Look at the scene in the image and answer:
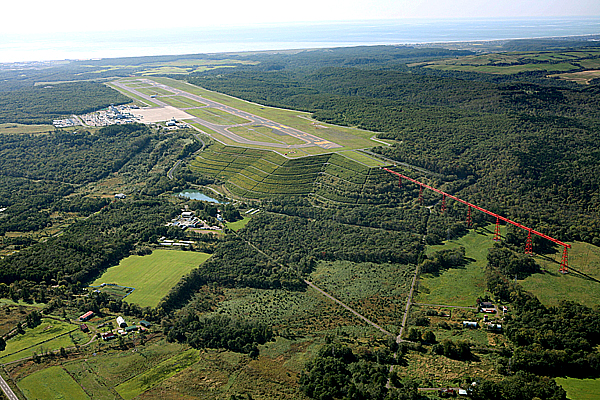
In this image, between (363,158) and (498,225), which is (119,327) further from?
(363,158)

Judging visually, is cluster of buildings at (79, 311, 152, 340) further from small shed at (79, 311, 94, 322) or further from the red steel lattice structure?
the red steel lattice structure

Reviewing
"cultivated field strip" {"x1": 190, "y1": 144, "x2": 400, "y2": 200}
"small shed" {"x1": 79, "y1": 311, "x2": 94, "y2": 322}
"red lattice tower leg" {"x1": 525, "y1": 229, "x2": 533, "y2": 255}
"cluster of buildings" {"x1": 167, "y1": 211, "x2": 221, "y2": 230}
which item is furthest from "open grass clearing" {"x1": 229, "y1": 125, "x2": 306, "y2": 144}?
"small shed" {"x1": 79, "y1": 311, "x2": 94, "y2": 322}

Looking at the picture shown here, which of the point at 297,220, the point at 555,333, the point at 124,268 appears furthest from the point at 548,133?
the point at 124,268

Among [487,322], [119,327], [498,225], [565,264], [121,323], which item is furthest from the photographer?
[498,225]

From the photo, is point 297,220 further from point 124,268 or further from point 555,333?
point 555,333

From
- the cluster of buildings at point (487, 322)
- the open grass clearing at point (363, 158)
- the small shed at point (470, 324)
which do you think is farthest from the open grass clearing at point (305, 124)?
the small shed at point (470, 324)

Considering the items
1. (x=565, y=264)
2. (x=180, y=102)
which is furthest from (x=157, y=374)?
(x=180, y=102)
